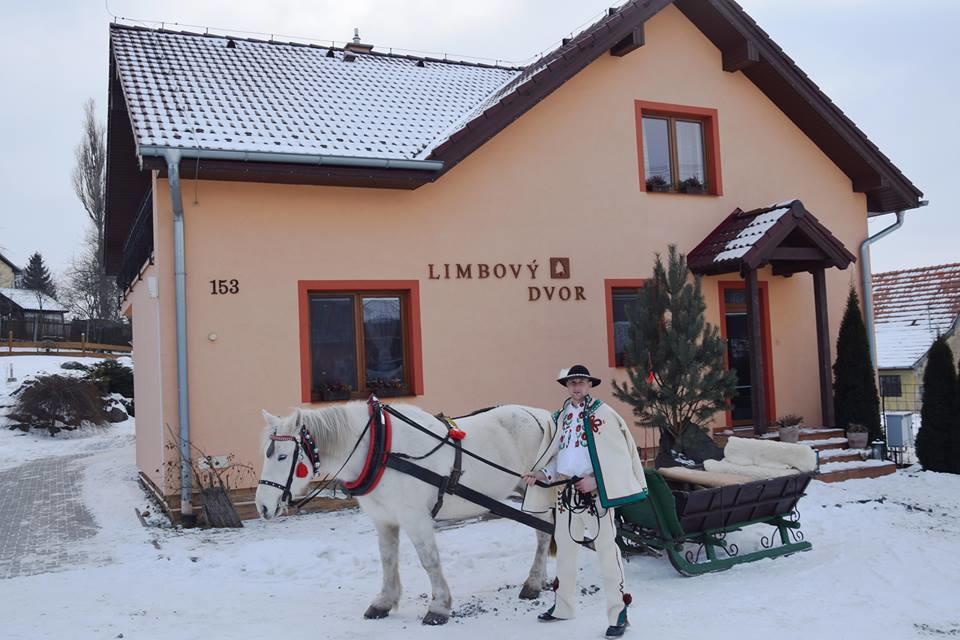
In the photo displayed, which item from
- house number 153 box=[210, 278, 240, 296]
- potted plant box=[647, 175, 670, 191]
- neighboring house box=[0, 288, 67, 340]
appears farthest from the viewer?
neighboring house box=[0, 288, 67, 340]

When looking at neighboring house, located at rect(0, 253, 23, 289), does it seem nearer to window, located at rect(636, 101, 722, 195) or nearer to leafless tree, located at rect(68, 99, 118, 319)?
leafless tree, located at rect(68, 99, 118, 319)

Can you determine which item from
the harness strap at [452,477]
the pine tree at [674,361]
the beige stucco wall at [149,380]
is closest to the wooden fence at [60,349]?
the beige stucco wall at [149,380]

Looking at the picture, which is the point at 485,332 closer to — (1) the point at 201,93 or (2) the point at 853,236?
(1) the point at 201,93

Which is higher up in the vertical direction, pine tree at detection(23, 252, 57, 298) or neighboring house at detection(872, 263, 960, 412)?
pine tree at detection(23, 252, 57, 298)

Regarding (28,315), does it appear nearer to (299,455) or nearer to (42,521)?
(42,521)

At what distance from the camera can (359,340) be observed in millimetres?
9867

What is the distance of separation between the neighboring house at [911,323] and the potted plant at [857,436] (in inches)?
466

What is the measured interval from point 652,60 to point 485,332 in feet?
16.3

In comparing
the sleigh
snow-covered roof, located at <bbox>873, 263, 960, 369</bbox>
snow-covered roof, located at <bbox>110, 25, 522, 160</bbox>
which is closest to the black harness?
the sleigh

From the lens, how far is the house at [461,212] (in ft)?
29.7

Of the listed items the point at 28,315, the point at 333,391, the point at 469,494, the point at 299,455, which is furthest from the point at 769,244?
the point at 28,315

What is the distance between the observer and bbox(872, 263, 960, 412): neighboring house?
2281 centimetres

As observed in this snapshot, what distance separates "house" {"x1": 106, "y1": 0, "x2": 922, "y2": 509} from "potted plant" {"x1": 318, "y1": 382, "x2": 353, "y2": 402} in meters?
0.03

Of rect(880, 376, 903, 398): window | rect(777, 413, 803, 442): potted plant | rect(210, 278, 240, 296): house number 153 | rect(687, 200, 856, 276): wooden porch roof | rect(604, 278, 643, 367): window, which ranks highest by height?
rect(687, 200, 856, 276): wooden porch roof
